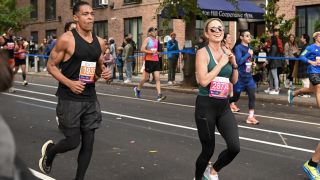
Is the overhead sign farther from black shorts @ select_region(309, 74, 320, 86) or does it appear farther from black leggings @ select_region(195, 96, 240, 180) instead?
black leggings @ select_region(195, 96, 240, 180)

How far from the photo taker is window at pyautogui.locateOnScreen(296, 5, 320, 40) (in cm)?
2166

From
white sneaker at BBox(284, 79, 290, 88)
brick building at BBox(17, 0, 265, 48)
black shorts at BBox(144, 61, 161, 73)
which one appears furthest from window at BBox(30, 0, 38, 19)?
black shorts at BBox(144, 61, 161, 73)

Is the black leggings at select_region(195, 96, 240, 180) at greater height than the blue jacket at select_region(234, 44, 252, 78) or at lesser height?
lesser

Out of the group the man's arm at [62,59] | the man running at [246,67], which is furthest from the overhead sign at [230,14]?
the man's arm at [62,59]

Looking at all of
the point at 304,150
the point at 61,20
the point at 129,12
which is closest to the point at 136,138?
the point at 304,150

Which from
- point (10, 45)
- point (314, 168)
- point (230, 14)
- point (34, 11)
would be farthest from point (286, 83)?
point (34, 11)

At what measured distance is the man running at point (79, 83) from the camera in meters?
5.22

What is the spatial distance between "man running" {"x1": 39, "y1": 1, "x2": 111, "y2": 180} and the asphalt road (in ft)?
2.46

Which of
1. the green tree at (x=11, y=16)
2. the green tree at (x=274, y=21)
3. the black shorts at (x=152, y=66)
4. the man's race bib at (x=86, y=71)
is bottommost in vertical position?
the man's race bib at (x=86, y=71)

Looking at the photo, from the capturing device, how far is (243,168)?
254 inches

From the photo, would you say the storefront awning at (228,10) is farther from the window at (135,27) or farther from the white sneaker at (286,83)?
the window at (135,27)

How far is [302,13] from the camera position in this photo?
72.7 ft

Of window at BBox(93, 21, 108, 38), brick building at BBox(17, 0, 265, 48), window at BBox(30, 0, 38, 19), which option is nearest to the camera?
brick building at BBox(17, 0, 265, 48)

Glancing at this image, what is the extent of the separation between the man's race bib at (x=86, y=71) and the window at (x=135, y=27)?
25.0 metres
